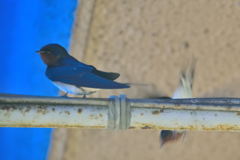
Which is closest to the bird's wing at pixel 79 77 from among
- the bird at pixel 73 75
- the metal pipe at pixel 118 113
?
the bird at pixel 73 75

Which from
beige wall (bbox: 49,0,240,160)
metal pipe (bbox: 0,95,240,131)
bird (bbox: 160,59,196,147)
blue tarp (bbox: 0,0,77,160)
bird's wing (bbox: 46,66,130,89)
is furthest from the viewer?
blue tarp (bbox: 0,0,77,160)

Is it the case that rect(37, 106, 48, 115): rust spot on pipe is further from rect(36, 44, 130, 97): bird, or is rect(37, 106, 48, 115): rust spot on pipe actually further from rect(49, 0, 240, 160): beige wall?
rect(49, 0, 240, 160): beige wall

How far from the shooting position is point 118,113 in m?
0.62

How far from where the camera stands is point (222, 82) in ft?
5.72

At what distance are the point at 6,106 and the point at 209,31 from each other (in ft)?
4.19

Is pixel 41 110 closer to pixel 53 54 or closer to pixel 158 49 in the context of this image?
pixel 53 54

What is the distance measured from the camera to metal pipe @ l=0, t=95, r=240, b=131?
1.97ft

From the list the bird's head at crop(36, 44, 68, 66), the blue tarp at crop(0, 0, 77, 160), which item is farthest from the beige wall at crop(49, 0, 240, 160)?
the bird's head at crop(36, 44, 68, 66)

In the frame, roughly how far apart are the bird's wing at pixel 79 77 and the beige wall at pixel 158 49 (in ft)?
2.29

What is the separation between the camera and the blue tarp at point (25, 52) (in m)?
1.83

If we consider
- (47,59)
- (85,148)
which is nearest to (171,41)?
(85,148)

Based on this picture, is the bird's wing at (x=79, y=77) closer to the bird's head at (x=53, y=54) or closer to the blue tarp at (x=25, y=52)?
the bird's head at (x=53, y=54)

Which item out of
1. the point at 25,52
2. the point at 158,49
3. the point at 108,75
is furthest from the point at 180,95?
the point at 25,52

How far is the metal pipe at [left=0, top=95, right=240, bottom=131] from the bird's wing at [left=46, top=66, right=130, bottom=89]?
20cm
